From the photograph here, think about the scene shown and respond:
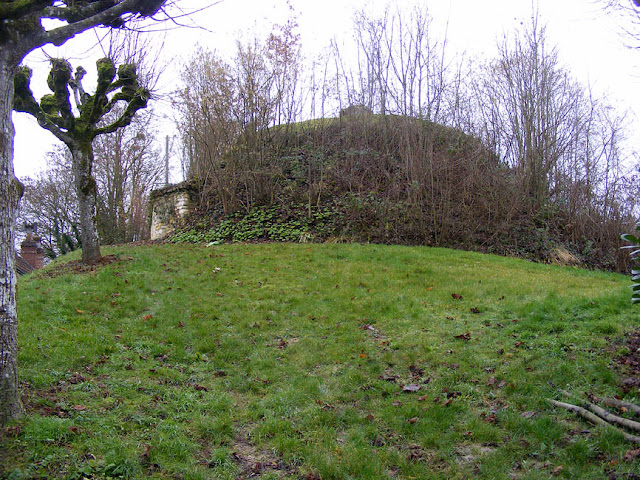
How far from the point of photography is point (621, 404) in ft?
13.0

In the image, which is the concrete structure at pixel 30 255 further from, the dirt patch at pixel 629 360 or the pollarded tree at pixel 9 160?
the dirt patch at pixel 629 360

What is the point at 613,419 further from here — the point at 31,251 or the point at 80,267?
the point at 31,251

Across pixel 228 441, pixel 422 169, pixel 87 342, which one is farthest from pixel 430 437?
pixel 422 169

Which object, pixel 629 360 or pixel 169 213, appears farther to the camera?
pixel 169 213

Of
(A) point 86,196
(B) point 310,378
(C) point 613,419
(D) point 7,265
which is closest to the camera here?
(D) point 7,265

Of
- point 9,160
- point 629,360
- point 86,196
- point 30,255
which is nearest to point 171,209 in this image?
point 86,196

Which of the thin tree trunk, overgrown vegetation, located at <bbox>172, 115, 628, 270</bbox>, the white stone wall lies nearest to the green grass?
the thin tree trunk

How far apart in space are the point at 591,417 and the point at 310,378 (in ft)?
9.38

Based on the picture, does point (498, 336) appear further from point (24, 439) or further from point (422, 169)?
point (422, 169)

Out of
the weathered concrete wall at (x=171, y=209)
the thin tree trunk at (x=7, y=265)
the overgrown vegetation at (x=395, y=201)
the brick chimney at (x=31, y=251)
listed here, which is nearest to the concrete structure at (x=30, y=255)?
the brick chimney at (x=31, y=251)

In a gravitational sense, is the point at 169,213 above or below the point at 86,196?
above

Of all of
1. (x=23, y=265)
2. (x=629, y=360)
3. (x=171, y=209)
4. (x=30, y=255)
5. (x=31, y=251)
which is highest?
(x=171, y=209)

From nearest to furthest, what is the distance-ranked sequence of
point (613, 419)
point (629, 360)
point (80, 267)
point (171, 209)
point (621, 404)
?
point (613, 419), point (621, 404), point (629, 360), point (80, 267), point (171, 209)

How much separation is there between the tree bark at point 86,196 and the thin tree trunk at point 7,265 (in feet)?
22.9
